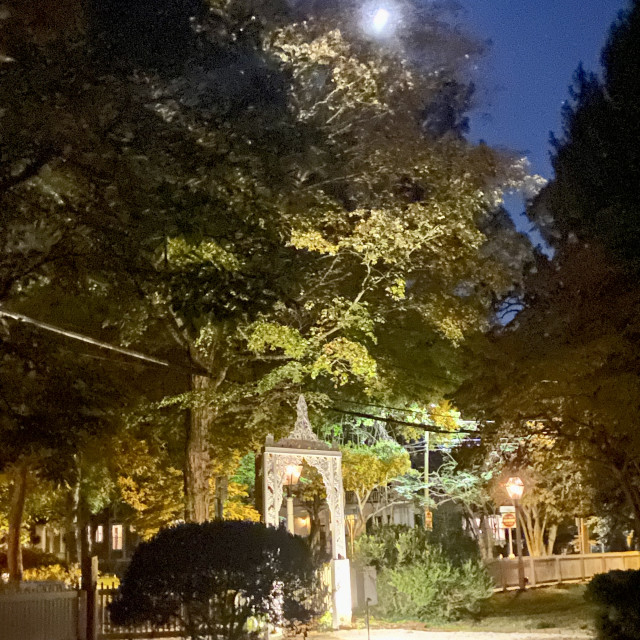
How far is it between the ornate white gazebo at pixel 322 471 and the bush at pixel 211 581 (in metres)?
6.83

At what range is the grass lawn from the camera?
18078 millimetres

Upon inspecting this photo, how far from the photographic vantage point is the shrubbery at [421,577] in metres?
18.6

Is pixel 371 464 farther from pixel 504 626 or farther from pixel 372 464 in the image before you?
pixel 504 626

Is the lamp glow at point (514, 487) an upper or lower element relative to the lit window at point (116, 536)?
upper

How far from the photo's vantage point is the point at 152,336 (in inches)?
822

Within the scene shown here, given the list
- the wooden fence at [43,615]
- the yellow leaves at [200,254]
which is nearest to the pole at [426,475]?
the yellow leaves at [200,254]

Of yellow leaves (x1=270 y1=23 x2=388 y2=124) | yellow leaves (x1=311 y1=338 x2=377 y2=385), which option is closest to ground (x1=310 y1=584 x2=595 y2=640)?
yellow leaves (x1=311 y1=338 x2=377 y2=385)

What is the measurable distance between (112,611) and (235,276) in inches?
163

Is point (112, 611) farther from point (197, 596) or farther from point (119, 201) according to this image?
point (119, 201)

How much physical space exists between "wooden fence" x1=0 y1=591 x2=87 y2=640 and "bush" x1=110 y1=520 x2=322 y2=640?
3638 millimetres

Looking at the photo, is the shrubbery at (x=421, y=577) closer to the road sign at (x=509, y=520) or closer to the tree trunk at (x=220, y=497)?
the tree trunk at (x=220, y=497)

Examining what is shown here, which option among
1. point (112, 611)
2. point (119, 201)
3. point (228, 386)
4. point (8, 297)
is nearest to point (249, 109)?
point (119, 201)

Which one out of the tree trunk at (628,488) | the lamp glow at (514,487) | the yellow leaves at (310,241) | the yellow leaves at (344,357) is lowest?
the tree trunk at (628,488)

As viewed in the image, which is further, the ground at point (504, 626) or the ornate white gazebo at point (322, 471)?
the ornate white gazebo at point (322, 471)
